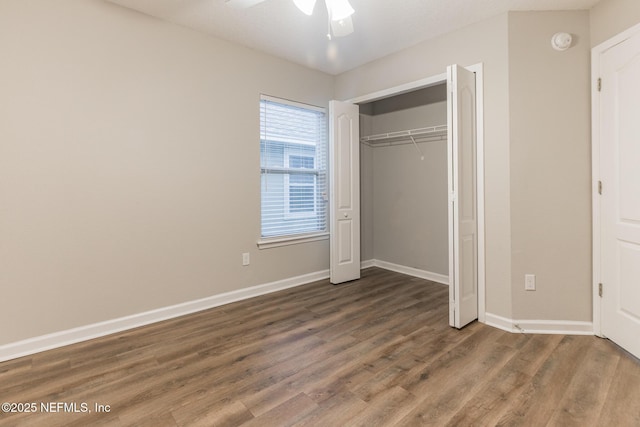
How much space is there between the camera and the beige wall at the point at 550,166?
8.68 ft

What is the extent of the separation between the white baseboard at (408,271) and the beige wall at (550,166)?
56.7 inches

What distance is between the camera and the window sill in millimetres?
3770

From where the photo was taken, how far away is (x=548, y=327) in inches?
107

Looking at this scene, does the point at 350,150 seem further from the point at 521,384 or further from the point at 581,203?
the point at 521,384

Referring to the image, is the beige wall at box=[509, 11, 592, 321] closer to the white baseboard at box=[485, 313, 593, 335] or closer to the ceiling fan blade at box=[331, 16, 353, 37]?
the white baseboard at box=[485, 313, 593, 335]

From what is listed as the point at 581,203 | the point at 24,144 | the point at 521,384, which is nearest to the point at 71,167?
the point at 24,144

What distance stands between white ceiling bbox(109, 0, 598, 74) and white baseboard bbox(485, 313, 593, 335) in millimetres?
2500

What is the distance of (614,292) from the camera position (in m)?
2.50

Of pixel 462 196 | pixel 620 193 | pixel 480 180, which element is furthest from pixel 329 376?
pixel 620 193

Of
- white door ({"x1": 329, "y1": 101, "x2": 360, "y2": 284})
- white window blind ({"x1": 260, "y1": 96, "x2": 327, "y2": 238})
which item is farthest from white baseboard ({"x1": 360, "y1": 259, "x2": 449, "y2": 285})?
white window blind ({"x1": 260, "y1": 96, "x2": 327, "y2": 238})

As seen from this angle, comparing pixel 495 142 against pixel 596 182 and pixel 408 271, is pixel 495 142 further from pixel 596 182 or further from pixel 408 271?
pixel 408 271

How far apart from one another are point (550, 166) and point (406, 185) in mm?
2016

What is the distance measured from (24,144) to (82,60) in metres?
0.77

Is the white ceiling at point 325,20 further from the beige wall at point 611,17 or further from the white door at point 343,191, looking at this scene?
the white door at point 343,191
